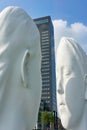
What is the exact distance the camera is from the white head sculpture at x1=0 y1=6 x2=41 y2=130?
11.0 feet

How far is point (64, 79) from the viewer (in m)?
5.64

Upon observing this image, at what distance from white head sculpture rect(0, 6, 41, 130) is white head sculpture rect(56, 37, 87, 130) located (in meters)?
2.02

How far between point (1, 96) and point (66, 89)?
2363 mm

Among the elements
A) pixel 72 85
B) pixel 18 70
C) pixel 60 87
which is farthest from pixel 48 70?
pixel 18 70

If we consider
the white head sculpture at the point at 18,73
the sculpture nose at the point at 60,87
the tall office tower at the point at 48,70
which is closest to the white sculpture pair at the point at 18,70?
the white head sculpture at the point at 18,73

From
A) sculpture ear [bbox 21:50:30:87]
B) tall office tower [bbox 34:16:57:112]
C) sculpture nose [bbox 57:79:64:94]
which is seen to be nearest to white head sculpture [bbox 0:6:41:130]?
sculpture ear [bbox 21:50:30:87]

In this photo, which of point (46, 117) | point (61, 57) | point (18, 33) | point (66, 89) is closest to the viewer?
point (18, 33)

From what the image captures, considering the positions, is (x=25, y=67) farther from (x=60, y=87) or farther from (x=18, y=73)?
(x=60, y=87)

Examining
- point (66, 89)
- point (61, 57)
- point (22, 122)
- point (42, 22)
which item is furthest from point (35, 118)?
point (42, 22)

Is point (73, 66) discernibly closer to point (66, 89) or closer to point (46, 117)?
point (66, 89)

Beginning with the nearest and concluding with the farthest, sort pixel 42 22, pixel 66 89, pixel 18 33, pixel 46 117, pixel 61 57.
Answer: pixel 18 33 → pixel 66 89 → pixel 61 57 → pixel 46 117 → pixel 42 22

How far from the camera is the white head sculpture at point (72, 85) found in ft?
18.2

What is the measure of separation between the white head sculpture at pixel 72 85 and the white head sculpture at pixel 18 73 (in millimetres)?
2021

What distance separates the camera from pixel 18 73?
3.42 metres
